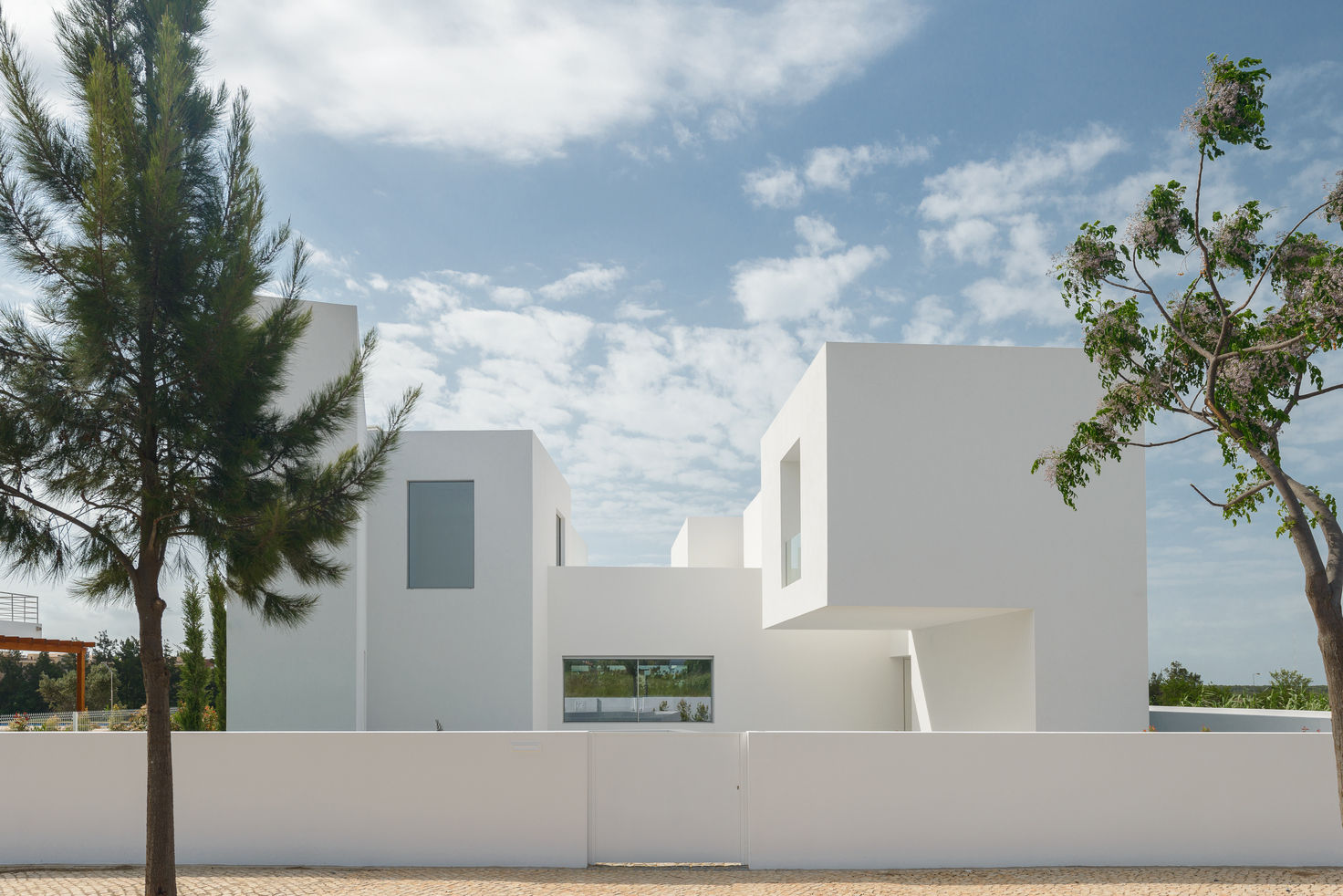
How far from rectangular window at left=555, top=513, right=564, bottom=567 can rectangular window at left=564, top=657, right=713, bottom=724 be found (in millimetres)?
2990

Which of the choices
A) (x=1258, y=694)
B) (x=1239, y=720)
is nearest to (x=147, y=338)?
(x=1239, y=720)

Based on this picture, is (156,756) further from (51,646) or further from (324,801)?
(51,646)

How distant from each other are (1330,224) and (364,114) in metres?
10.7

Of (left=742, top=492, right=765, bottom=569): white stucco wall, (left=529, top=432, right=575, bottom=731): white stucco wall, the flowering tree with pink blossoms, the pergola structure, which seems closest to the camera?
the flowering tree with pink blossoms

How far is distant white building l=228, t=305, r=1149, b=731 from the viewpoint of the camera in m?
12.4

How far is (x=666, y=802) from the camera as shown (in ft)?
32.7

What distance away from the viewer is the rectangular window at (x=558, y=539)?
2161cm

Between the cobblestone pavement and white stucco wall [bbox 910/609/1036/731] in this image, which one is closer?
the cobblestone pavement

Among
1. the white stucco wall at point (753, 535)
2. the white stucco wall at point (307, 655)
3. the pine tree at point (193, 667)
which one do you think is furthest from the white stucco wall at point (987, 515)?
the white stucco wall at point (753, 535)

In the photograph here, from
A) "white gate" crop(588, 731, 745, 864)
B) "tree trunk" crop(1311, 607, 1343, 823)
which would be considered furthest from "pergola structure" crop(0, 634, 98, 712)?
"tree trunk" crop(1311, 607, 1343, 823)

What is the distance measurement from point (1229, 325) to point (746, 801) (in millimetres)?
5808

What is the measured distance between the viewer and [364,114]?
521 inches

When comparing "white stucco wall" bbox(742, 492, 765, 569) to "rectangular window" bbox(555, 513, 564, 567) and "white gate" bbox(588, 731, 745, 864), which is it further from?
"white gate" bbox(588, 731, 745, 864)

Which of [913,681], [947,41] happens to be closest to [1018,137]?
[947,41]
